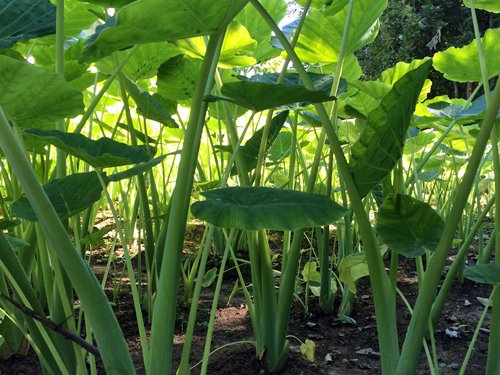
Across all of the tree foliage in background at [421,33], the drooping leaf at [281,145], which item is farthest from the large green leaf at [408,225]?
the tree foliage in background at [421,33]

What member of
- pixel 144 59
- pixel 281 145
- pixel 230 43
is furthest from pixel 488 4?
pixel 281 145

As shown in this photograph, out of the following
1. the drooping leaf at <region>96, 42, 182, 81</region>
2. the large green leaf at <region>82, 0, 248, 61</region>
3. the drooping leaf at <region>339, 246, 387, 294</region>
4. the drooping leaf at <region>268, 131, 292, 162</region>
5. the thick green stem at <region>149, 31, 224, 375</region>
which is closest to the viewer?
the large green leaf at <region>82, 0, 248, 61</region>

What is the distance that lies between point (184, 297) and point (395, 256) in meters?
0.69

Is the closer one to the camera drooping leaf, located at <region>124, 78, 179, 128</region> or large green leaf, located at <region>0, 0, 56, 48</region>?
large green leaf, located at <region>0, 0, 56, 48</region>

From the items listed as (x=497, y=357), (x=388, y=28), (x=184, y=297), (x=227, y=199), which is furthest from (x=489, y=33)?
(x=388, y=28)

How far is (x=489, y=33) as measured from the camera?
114cm

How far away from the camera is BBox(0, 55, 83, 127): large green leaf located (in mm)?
620

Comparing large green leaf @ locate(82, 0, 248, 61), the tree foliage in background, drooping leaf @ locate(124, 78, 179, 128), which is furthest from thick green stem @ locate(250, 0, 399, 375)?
the tree foliage in background

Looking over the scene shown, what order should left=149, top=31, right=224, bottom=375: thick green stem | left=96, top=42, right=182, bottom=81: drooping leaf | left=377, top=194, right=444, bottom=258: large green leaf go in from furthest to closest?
1. left=96, top=42, right=182, bottom=81: drooping leaf
2. left=377, top=194, right=444, bottom=258: large green leaf
3. left=149, top=31, right=224, bottom=375: thick green stem

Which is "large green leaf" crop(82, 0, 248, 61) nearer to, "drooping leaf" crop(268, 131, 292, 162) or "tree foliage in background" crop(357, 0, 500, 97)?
"drooping leaf" crop(268, 131, 292, 162)

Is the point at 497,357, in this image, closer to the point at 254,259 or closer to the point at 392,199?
the point at 392,199

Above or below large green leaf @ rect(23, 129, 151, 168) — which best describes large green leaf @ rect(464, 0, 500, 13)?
above

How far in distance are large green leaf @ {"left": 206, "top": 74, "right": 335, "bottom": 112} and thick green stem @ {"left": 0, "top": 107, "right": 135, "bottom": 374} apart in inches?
8.1

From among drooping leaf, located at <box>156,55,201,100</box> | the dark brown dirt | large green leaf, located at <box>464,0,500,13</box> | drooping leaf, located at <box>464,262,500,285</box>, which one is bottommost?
the dark brown dirt
